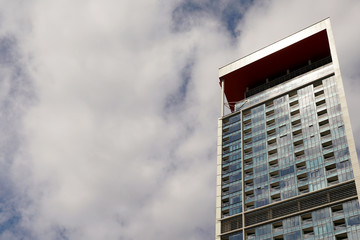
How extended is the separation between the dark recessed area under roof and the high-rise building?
0.20 m

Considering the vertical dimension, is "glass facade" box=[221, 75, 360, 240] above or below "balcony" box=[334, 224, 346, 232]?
above

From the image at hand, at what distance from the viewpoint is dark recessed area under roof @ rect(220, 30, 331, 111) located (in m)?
95.7

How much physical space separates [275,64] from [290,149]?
2527 cm

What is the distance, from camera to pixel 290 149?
8188 centimetres

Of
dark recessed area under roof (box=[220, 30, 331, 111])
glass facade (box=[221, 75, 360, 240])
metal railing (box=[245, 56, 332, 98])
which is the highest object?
dark recessed area under roof (box=[220, 30, 331, 111])

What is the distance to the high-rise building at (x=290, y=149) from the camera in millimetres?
71562

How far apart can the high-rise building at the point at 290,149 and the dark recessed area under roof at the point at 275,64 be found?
205 millimetres

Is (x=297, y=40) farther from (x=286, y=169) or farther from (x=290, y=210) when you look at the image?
(x=290, y=210)

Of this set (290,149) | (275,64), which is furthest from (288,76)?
(290,149)

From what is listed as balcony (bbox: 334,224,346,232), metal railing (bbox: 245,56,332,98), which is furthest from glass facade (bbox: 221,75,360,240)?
metal railing (bbox: 245,56,332,98)

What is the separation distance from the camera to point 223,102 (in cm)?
10350

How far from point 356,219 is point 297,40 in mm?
41558

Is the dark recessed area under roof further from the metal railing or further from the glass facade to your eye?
the glass facade

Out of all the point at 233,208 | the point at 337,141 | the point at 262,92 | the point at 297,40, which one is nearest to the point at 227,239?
the point at 233,208
